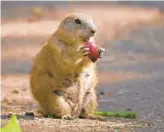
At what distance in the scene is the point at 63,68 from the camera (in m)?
7.67

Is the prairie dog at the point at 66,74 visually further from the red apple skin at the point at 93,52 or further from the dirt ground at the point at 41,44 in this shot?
the dirt ground at the point at 41,44

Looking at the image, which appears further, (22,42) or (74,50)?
(22,42)

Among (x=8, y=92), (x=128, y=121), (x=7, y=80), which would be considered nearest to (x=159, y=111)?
(x=128, y=121)

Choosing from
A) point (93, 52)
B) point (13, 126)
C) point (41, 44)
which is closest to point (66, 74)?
point (93, 52)

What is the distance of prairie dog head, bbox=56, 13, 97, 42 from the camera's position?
7402 mm

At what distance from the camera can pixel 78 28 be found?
7637 mm

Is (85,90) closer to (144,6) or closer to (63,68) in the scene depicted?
(63,68)

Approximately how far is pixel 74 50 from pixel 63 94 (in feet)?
1.68

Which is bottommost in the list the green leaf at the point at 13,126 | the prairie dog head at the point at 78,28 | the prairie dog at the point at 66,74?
the green leaf at the point at 13,126

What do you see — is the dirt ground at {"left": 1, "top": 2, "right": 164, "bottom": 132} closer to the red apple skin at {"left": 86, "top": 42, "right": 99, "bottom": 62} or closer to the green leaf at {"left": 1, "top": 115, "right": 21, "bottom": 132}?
the red apple skin at {"left": 86, "top": 42, "right": 99, "bottom": 62}

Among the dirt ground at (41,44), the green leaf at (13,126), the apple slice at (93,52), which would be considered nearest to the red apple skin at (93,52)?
the apple slice at (93,52)

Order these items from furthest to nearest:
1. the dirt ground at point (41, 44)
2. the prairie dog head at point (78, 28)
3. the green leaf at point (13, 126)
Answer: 1. the prairie dog head at point (78, 28)
2. the dirt ground at point (41, 44)
3. the green leaf at point (13, 126)

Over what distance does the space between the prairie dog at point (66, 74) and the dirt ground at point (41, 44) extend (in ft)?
0.93

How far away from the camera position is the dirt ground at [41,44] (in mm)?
7077
